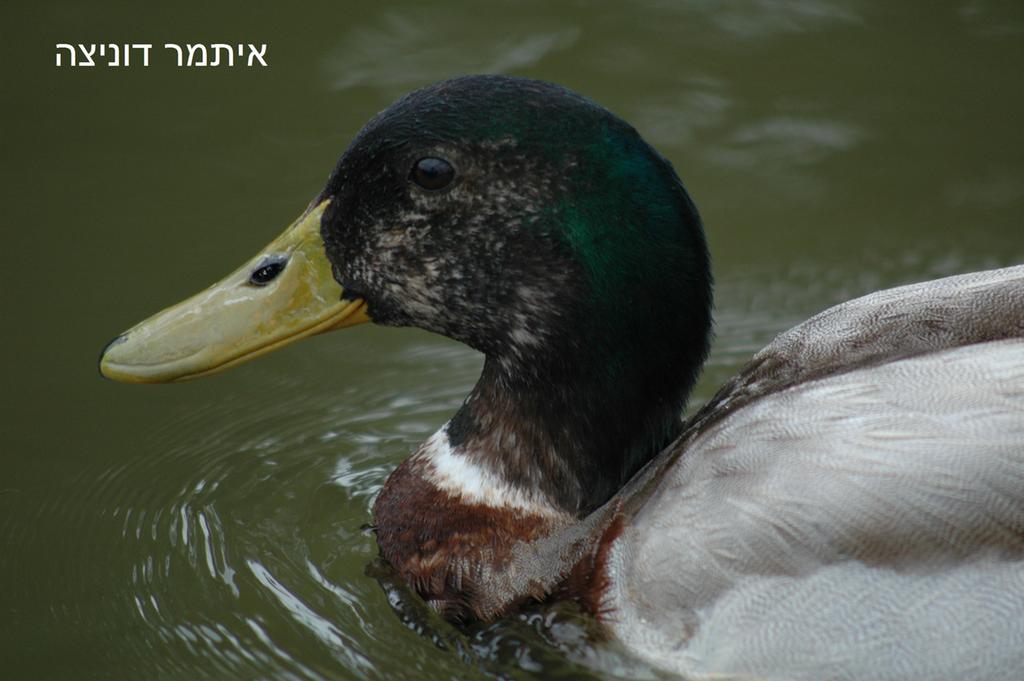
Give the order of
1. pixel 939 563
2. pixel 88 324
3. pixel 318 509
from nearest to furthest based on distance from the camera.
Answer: pixel 939 563 → pixel 318 509 → pixel 88 324

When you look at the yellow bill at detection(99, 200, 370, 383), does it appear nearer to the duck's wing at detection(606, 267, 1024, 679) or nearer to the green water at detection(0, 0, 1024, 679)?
the green water at detection(0, 0, 1024, 679)

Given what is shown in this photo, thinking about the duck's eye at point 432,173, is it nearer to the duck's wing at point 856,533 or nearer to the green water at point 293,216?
the duck's wing at point 856,533

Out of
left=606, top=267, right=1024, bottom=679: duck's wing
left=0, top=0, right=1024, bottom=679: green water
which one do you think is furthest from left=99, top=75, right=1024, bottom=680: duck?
left=0, top=0, right=1024, bottom=679: green water

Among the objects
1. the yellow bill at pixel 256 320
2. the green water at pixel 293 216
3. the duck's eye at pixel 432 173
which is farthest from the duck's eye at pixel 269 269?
the green water at pixel 293 216

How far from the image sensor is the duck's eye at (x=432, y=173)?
139 inches

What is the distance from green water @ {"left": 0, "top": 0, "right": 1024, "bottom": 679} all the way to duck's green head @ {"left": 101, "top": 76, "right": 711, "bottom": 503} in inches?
29.4

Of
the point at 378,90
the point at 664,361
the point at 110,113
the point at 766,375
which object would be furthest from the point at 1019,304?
the point at 110,113

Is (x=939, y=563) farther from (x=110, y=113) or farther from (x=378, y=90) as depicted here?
(x=110, y=113)

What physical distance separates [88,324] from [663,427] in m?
2.44

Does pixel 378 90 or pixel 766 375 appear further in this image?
pixel 378 90

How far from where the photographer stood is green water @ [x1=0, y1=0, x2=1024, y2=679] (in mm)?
4027

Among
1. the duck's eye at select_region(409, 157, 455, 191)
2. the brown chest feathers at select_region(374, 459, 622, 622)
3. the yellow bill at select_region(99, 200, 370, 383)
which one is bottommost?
the brown chest feathers at select_region(374, 459, 622, 622)

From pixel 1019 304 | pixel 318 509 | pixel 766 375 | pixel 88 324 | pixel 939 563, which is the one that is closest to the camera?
pixel 939 563

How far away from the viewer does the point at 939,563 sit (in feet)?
10.4
